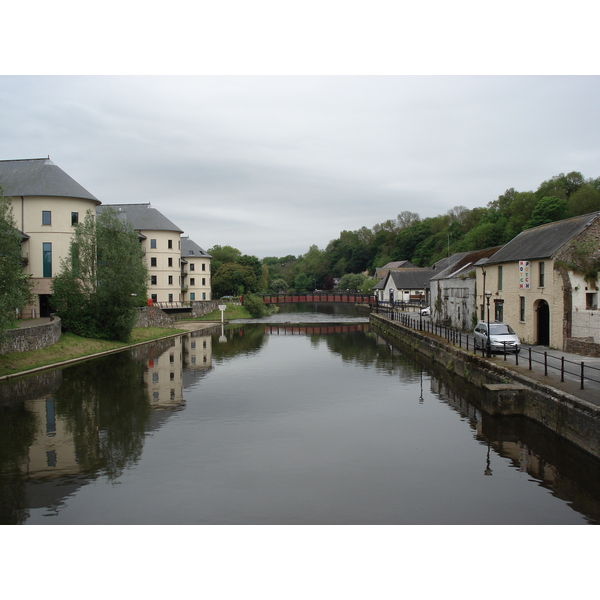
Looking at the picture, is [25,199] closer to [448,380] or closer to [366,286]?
[448,380]

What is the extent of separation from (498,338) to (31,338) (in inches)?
936

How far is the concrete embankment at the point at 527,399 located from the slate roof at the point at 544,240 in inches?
255

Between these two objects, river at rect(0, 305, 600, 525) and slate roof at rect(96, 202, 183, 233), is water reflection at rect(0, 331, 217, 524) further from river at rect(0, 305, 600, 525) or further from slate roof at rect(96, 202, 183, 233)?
slate roof at rect(96, 202, 183, 233)

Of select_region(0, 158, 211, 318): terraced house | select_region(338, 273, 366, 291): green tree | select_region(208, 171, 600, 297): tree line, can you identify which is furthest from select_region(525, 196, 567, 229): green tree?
select_region(338, 273, 366, 291): green tree

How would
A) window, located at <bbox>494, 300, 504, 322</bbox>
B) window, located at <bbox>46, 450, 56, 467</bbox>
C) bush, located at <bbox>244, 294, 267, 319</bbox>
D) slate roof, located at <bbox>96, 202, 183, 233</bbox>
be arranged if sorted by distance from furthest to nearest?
1. bush, located at <bbox>244, 294, 267, 319</bbox>
2. slate roof, located at <bbox>96, 202, 183, 233</bbox>
3. window, located at <bbox>494, 300, 504, 322</bbox>
4. window, located at <bbox>46, 450, 56, 467</bbox>

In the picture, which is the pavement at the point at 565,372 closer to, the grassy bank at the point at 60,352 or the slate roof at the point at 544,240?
the slate roof at the point at 544,240

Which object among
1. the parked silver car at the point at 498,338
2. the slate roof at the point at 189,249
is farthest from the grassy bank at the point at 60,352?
the slate roof at the point at 189,249

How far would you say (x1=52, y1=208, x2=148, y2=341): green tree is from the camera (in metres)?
34.2

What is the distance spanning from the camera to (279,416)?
56.7 ft

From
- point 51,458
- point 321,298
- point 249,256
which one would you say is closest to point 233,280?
point 249,256

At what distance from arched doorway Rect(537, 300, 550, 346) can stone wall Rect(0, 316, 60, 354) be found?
83.6ft

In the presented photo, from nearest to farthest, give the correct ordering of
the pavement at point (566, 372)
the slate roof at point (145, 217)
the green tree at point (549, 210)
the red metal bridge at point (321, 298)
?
the pavement at point (566, 372)
the slate roof at point (145, 217)
the green tree at point (549, 210)
the red metal bridge at point (321, 298)

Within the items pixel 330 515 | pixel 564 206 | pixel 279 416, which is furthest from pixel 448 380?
pixel 564 206

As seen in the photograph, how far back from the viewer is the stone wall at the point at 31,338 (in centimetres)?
2488
